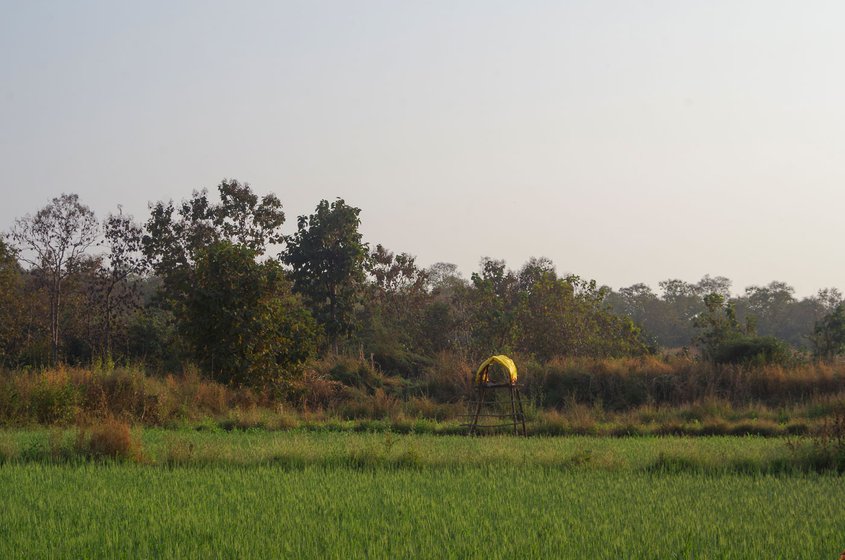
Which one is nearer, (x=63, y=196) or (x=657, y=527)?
(x=657, y=527)

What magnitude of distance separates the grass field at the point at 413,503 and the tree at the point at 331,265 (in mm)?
19184

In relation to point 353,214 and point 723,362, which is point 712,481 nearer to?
point 723,362

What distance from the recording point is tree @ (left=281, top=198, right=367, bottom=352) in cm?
3359

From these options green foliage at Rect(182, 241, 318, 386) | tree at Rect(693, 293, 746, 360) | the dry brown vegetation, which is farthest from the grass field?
tree at Rect(693, 293, 746, 360)

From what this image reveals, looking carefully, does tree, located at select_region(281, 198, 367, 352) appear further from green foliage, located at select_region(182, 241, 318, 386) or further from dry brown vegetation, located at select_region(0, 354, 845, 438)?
green foliage, located at select_region(182, 241, 318, 386)

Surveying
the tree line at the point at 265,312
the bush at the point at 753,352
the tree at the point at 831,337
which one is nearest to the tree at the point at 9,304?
the tree line at the point at 265,312

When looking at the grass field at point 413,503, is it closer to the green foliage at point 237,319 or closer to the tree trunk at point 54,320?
the green foliage at point 237,319

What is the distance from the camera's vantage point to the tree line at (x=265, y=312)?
23641mm

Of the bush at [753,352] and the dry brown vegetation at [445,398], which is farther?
the bush at [753,352]

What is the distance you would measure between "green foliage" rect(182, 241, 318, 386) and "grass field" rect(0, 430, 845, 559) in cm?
859

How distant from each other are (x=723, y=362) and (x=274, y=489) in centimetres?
2015

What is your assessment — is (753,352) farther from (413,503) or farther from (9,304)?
(9,304)

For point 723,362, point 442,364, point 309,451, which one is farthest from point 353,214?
point 309,451

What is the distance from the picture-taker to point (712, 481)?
10.9m
